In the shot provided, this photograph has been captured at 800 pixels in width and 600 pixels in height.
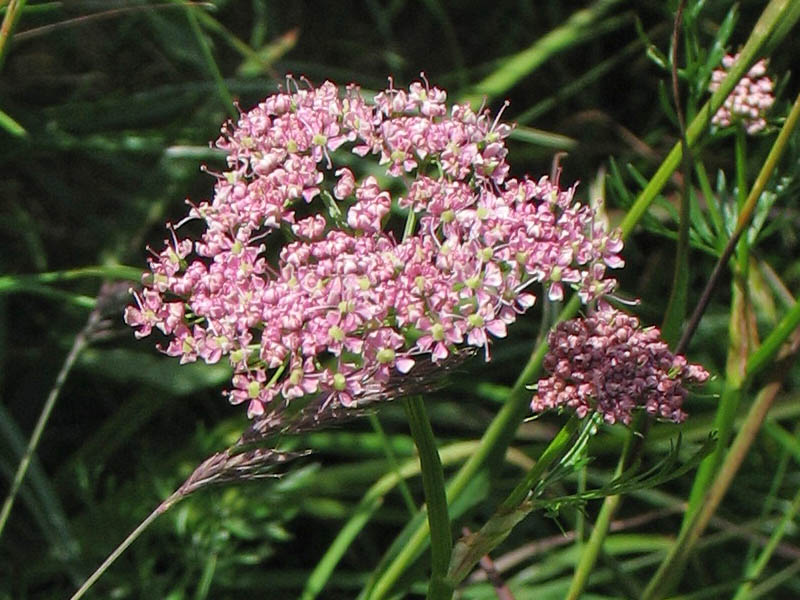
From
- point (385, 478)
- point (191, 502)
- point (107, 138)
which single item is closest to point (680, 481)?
point (385, 478)

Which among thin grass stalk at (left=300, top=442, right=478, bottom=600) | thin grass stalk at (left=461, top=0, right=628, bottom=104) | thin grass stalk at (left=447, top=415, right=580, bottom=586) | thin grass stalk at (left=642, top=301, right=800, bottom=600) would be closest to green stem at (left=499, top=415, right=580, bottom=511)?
thin grass stalk at (left=447, top=415, right=580, bottom=586)

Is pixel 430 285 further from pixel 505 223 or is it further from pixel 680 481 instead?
pixel 680 481

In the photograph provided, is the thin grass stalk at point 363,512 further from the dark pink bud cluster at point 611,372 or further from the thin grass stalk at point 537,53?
the thin grass stalk at point 537,53

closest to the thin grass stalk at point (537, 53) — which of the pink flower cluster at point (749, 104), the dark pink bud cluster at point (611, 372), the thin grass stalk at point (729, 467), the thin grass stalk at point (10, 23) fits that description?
the pink flower cluster at point (749, 104)

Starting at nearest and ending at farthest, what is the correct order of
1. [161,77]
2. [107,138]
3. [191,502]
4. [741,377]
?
[741,377] → [191,502] → [107,138] → [161,77]

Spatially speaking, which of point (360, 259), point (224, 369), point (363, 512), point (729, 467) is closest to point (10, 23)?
point (360, 259)

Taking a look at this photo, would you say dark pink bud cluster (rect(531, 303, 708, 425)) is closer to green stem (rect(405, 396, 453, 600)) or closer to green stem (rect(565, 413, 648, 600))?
green stem (rect(405, 396, 453, 600))
